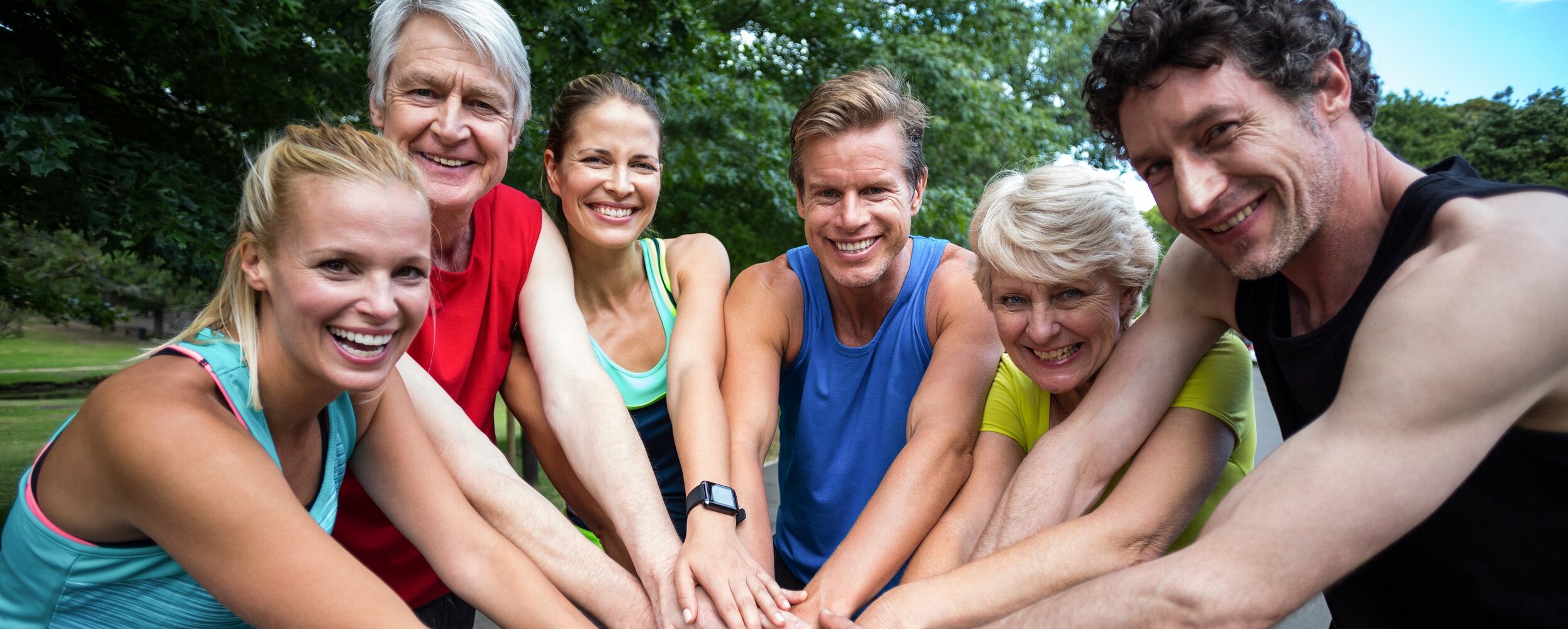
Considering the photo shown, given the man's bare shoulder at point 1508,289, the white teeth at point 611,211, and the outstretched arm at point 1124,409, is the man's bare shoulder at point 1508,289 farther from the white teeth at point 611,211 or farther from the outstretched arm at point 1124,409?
the white teeth at point 611,211

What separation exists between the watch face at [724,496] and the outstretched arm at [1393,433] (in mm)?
1067

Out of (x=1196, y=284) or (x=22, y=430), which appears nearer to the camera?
(x=1196, y=284)

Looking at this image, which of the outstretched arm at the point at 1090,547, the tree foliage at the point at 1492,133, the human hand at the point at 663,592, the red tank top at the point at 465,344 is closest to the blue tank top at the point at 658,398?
the red tank top at the point at 465,344

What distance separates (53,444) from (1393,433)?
2.31 m

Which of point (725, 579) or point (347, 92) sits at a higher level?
point (347, 92)

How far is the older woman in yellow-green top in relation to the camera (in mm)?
2191

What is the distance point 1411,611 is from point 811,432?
154cm

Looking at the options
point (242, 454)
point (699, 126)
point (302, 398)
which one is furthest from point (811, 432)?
point (699, 126)

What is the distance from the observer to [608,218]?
9.43 feet

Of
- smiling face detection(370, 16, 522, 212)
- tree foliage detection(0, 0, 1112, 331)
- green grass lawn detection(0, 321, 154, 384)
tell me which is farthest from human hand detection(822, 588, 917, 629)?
green grass lawn detection(0, 321, 154, 384)

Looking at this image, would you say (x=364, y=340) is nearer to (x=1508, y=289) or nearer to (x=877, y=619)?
(x=877, y=619)

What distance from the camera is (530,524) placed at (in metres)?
2.36

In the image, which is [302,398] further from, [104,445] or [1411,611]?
[1411,611]

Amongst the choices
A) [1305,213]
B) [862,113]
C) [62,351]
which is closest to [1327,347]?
[1305,213]
